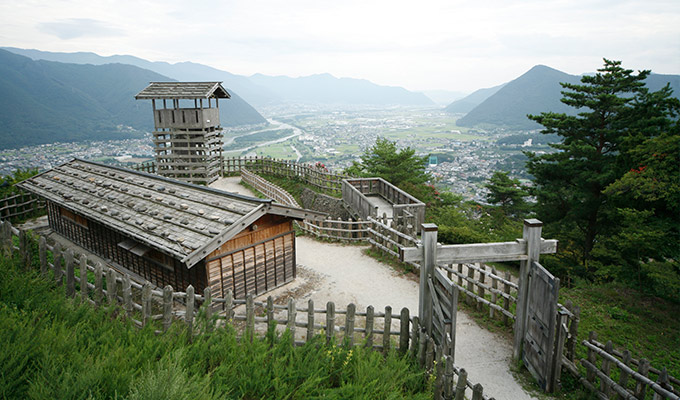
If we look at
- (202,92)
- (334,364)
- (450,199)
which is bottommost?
(450,199)

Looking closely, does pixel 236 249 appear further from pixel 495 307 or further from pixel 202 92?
pixel 202 92

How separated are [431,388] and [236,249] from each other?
5.92 meters

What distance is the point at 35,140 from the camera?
7138 centimetres

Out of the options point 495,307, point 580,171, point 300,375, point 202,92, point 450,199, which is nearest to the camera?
point 300,375

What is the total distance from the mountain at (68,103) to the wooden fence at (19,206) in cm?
6043

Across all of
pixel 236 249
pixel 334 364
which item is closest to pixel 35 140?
pixel 236 249

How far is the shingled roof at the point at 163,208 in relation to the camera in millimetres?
9430

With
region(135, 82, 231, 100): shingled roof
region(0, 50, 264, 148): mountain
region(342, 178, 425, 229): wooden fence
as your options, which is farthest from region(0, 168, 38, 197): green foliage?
region(0, 50, 264, 148): mountain

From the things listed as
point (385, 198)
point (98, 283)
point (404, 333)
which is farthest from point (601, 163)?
point (98, 283)

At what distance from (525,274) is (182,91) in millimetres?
22571

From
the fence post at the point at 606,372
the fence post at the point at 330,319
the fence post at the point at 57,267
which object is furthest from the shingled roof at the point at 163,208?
the fence post at the point at 606,372

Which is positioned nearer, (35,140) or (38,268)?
(38,268)

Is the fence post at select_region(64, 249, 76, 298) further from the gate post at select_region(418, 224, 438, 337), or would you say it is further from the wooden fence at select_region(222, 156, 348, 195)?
the wooden fence at select_region(222, 156, 348, 195)

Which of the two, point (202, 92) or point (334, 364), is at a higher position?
point (202, 92)
